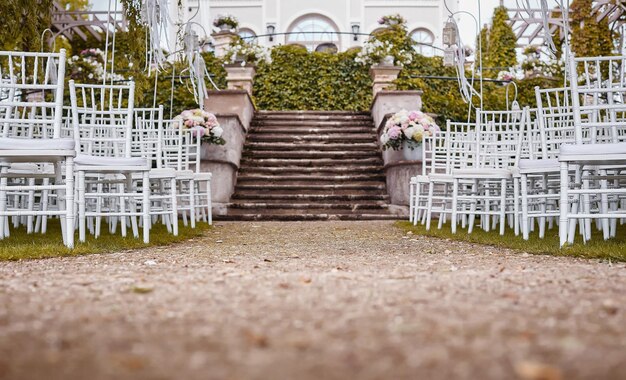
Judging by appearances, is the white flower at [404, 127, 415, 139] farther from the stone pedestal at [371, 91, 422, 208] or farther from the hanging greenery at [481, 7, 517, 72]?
the hanging greenery at [481, 7, 517, 72]

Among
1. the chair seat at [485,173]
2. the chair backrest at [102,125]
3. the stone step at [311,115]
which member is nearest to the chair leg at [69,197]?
the chair backrest at [102,125]


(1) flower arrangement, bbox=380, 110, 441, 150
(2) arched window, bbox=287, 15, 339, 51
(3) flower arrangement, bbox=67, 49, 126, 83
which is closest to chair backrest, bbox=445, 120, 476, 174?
(1) flower arrangement, bbox=380, 110, 441, 150

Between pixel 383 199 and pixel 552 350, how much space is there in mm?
8416

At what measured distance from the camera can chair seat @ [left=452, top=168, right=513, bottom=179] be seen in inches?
227

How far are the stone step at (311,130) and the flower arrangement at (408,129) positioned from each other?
7.39 feet

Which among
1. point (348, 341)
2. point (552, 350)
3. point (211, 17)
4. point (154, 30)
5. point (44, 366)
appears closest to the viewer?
point (44, 366)

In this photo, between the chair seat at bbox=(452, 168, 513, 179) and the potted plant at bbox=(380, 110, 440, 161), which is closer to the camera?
the chair seat at bbox=(452, 168, 513, 179)

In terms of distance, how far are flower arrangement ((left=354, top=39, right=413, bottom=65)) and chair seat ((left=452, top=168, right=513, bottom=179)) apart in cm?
737

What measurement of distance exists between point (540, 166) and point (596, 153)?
83 centimetres

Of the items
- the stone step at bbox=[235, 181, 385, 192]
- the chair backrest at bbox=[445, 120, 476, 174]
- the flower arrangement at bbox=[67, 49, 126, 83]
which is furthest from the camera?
the flower arrangement at bbox=[67, 49, 126, 83]

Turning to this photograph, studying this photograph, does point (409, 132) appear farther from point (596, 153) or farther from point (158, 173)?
point (596, 153)

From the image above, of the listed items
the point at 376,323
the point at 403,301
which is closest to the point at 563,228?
the point at 403,301

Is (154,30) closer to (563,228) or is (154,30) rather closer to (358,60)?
(563,228)

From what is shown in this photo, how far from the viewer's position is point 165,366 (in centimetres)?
146
